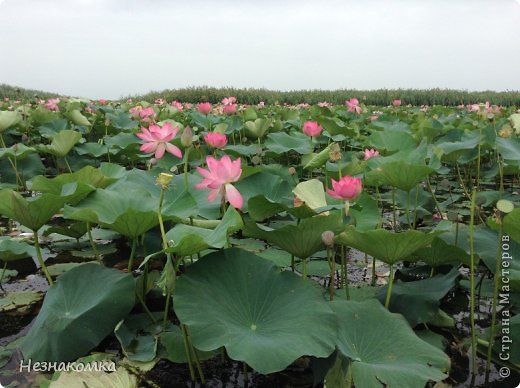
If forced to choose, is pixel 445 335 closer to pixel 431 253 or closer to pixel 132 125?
pixel 431 253

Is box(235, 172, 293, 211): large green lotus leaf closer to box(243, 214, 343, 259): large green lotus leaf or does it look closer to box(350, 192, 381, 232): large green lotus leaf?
box(350, 192, 381, 232): large green lotus leaf

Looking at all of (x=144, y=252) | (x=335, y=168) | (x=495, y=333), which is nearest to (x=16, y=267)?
(x=144, y=252)

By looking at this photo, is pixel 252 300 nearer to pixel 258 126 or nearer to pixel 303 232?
pixel 303 232

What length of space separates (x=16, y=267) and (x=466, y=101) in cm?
1508

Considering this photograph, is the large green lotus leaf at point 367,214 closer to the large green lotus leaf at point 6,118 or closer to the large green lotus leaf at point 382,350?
the large green lotus leaf at point 382,350

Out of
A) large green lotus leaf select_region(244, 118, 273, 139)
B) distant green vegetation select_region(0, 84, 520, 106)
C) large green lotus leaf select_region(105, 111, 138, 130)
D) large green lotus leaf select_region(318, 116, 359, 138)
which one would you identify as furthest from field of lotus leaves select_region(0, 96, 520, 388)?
distant green vegetation select_region(0, 84, 520, 106)

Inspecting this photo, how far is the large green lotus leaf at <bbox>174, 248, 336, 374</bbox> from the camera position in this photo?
37.6 inches

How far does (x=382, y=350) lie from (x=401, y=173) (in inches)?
29.7

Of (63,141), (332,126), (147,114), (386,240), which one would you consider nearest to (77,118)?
(147,114)

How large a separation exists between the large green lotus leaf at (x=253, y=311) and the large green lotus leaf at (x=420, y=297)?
34cm

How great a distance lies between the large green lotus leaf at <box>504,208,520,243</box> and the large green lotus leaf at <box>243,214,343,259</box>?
42 cm

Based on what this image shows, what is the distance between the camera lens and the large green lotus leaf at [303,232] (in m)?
1.18

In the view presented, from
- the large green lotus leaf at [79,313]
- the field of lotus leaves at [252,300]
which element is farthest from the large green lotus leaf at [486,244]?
the large green lotus leaf at [79,313]

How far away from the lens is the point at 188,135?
1.45 metres
